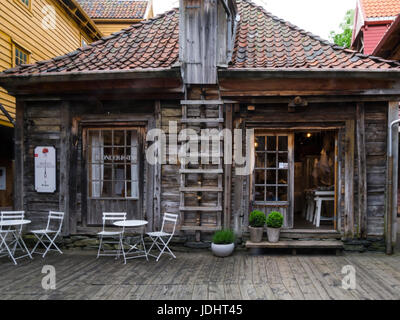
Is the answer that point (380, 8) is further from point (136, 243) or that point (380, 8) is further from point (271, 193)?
point (136, 243)

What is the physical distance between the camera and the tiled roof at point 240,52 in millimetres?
6027

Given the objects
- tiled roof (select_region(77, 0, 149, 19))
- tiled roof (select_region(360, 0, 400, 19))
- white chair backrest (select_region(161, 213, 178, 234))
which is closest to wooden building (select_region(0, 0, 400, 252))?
white chair backrest (select_region(161, 213, 178, 234))

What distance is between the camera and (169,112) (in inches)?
254

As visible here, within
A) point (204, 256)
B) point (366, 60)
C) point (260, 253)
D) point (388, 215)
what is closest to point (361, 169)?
point (388, 215)

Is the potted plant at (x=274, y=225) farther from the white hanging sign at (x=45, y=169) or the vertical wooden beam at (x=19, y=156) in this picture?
the vertical wooden beam at (x=19, y=156)

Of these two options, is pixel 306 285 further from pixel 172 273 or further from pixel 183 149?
pixel 183 149

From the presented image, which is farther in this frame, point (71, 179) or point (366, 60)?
point (71, 179)

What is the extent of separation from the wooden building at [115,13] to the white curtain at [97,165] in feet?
41.0

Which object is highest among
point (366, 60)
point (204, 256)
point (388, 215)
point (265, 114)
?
point (366, 60)

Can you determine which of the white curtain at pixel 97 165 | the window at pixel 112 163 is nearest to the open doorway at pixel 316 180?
the window at pixel 112 163

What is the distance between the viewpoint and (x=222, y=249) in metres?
5.82
